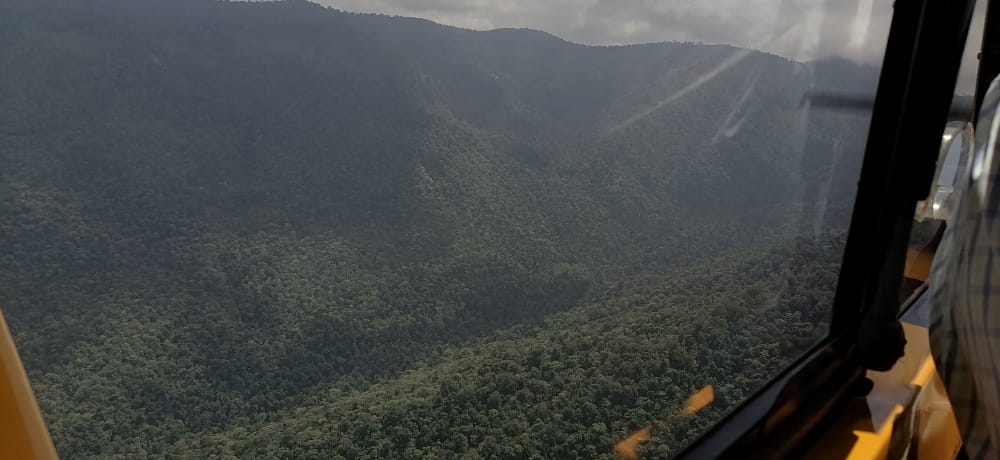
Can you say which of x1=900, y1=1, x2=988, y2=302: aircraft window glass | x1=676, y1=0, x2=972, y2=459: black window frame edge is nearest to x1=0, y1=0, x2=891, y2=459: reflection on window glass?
x1=676, y1=0, x2=972, y2=459: black window frame edge

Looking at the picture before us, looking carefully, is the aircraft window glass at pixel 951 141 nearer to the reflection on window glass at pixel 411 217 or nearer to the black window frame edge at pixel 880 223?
the black window frame edge at pixel 880 223

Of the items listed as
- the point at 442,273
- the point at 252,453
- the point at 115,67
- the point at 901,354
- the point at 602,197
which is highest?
the point at 115,67

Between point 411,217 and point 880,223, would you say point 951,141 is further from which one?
point 411,217

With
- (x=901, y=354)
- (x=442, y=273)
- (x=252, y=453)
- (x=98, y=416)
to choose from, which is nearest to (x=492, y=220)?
(x=442, y=273)

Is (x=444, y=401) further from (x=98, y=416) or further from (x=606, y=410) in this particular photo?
(x=98, y=416)

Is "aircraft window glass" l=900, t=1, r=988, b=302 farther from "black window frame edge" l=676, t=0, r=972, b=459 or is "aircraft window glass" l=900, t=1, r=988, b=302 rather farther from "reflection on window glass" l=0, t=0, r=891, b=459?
"reflection on window glass" l=0, t=0, r=891, b=459
